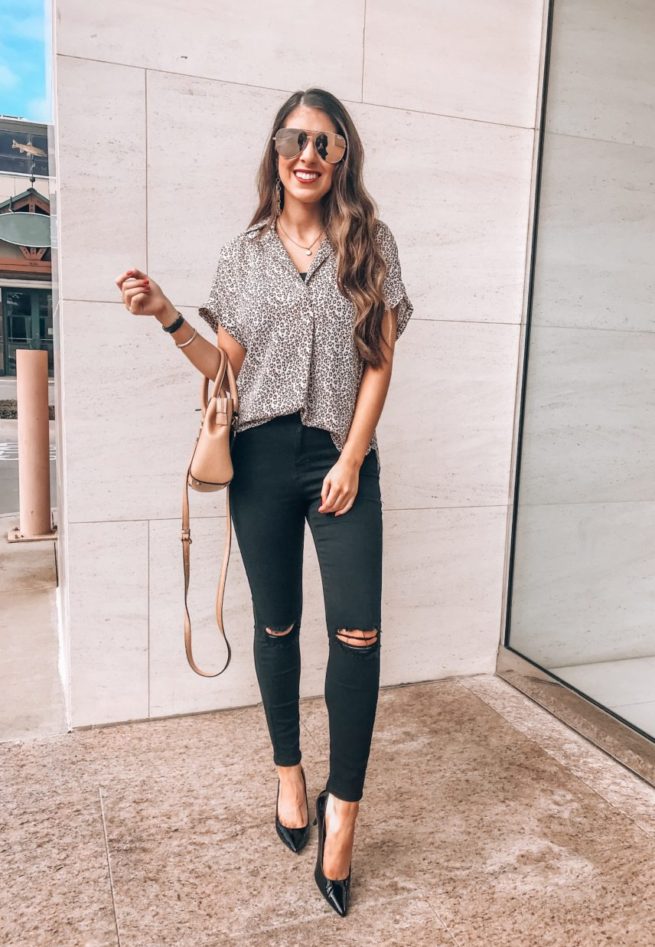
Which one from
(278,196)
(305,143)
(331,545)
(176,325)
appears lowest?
(331,545)

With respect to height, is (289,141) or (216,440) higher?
(289,141)

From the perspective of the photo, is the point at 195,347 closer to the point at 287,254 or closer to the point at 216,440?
the point at 216,440

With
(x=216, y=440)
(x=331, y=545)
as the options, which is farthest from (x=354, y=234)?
(x=331, y=545)

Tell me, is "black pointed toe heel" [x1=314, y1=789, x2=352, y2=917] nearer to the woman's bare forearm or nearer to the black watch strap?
the woman's bare forearm

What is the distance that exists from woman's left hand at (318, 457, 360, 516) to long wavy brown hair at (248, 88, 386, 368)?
0.29 m

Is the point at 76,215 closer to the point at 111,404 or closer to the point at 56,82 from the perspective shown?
the point at 56,82

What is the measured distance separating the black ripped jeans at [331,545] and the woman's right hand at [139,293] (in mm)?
416

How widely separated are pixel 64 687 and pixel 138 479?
40.1 inches

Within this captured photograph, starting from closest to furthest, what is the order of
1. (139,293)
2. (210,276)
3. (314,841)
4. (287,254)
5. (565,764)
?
(139,293) → (287,254) → (314,841) → (565,764) → (210,276)

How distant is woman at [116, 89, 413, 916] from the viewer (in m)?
2.01

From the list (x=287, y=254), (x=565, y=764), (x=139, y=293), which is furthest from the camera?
(x=565, y=764)

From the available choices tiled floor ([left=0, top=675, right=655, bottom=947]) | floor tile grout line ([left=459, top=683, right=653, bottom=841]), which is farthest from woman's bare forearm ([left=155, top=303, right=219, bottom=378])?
floor tile grout line ([left=459, top=683, right=653, bottom=841])

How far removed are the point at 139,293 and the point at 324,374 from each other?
499 millimetres

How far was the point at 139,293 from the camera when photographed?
1.86 metres
